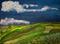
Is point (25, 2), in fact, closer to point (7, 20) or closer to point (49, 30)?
point (7, 20)

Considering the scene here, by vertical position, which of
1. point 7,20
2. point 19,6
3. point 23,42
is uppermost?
point 19,6

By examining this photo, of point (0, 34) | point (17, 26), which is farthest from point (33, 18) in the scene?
point (0, 34)

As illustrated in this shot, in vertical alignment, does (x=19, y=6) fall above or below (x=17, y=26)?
above

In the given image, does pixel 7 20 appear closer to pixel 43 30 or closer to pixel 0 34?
pixel 0 34

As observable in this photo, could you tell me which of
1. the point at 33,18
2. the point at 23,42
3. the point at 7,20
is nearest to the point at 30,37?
the point at 23,42

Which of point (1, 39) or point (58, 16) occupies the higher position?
point (58, 16)

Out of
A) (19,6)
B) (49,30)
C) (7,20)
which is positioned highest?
(19,6)
